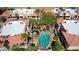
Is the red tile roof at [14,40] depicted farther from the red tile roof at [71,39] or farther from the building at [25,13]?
the red tile roof at [71,39]

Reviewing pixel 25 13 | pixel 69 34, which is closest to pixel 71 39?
pixel 69 34

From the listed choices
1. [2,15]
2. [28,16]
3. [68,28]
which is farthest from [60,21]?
[2,15]

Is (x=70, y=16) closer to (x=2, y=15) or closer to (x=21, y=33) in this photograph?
(x=21, y=33)

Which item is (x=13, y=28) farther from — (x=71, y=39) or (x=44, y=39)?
(x=71, y=39)

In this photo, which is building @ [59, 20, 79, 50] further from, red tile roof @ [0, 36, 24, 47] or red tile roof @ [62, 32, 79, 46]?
red tile roof @ [0, 36, 24, 47]

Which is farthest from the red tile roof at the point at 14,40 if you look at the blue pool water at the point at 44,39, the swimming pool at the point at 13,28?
the blue pool water at the point at 44,39
